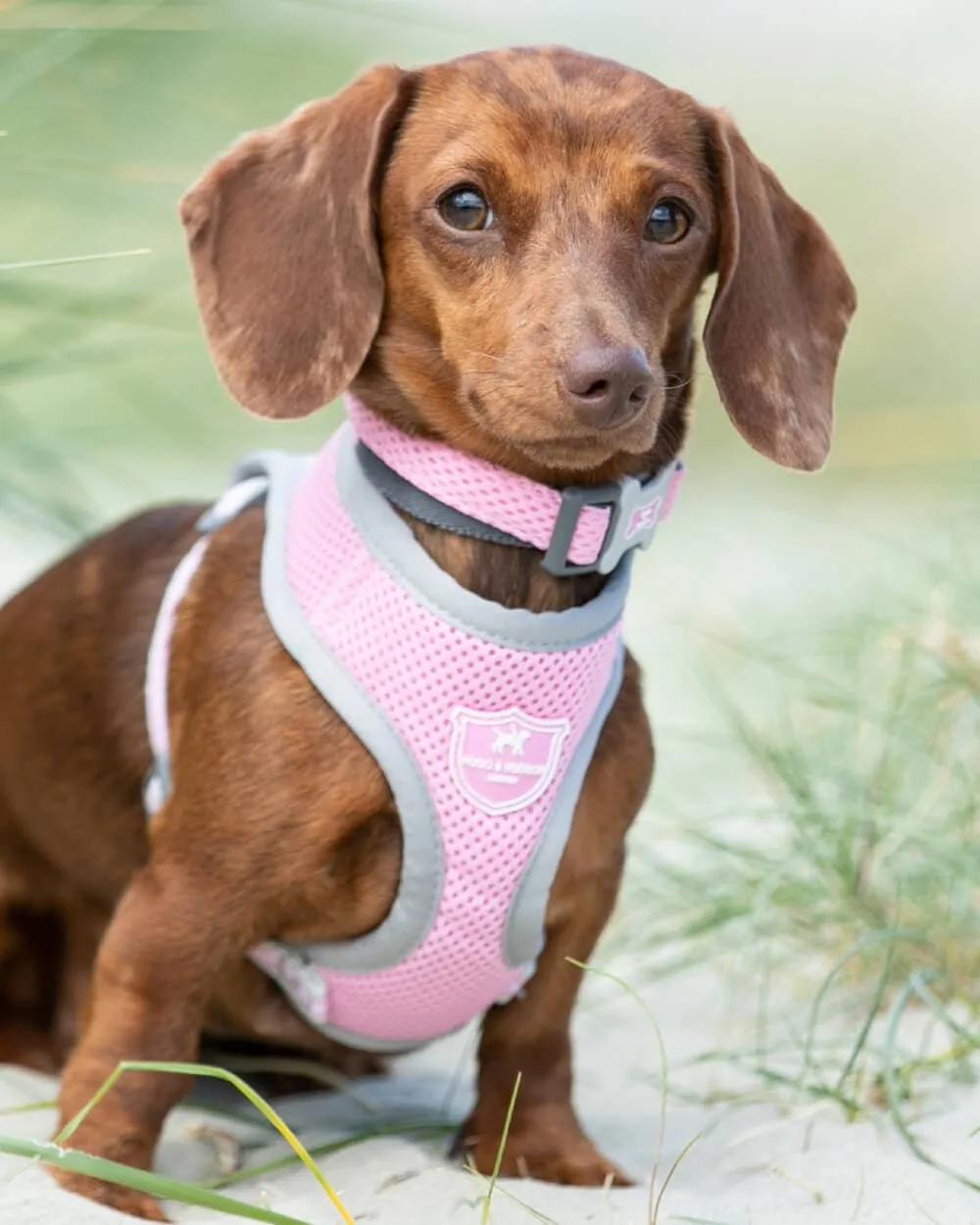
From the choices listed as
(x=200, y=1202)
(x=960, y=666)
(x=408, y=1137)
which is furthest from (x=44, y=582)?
(x=960, y=666)

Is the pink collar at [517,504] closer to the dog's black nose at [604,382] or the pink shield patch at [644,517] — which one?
the pink shield patch at [644,517]

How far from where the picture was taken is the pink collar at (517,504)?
2.17 m

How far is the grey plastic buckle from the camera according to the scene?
2.17m

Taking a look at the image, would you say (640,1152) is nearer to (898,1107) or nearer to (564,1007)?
(564,1007)

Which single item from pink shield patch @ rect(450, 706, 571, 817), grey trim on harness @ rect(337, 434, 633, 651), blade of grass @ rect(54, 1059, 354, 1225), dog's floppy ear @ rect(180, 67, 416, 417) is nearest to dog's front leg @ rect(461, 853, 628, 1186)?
pink shield patch @ rect(450, 706, 571, 817)

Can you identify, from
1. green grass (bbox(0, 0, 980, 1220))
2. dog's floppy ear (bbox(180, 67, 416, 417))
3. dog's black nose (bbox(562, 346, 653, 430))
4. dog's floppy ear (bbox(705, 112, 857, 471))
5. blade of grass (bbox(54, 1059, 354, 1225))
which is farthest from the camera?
green grass (bbox(0, 0, 980, 1220))

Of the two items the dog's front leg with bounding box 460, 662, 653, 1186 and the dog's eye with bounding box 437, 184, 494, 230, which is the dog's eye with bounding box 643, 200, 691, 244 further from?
the dog's front leg with bounding box 460, 662, 653, 1186

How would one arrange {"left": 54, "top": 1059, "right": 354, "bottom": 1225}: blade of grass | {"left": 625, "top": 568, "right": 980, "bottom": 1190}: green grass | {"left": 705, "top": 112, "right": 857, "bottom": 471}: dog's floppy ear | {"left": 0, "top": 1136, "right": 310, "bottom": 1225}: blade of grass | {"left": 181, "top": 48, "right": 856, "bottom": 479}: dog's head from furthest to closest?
{"left": 625, "top": 568, "right": 980, "bottom": 1190}: green grass → {"left": 705, "top": 112, "right": 857, "bottom": 471}: dog's floppy ear → {"left": 181, "top": 48, "right": 856, "bottom": 479}: dog's head → {"left": 54, "top": 1059, "right": 354, "bottom": 1225}: blade of grass → {"left": 0, "top": 1136, "right": 310, "bottom": 1225}: blade of grass

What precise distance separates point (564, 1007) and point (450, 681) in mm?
564

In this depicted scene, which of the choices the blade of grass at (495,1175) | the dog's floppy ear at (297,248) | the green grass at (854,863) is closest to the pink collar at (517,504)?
the dog's floppy ear at (297,248)

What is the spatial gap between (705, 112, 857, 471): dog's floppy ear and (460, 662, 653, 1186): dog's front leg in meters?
0.36

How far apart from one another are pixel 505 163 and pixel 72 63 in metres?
1.12

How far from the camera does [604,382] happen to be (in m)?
1.94

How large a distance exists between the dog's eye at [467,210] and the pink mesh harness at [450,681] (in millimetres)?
259
